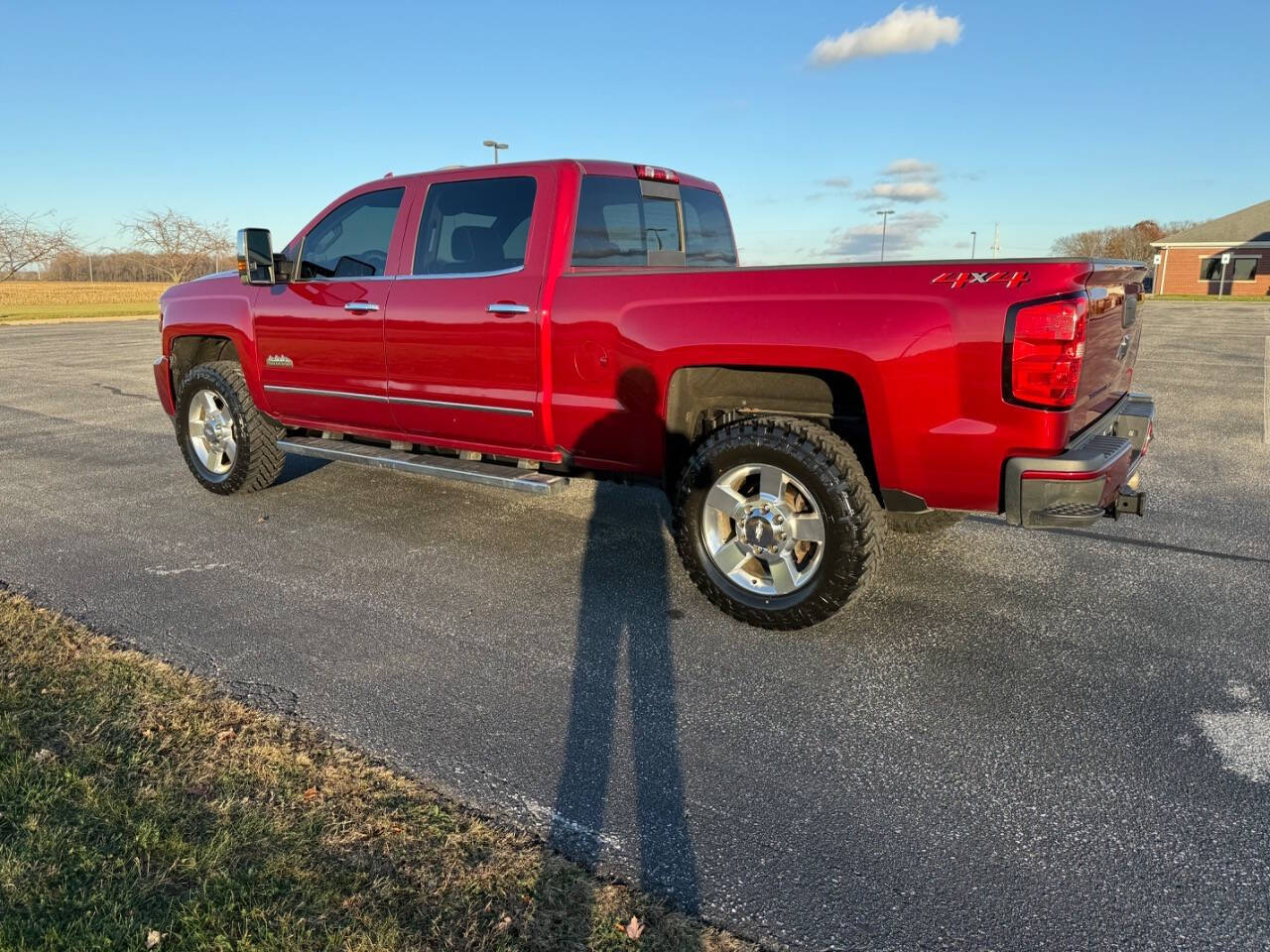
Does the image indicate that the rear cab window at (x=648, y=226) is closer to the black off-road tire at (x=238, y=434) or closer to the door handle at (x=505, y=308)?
the door handle at (x=505, y=308)

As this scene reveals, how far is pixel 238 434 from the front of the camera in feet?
20.5

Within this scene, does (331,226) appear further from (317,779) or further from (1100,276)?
(1100,276)

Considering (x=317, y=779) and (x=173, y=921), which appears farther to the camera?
(x=317, y=779)

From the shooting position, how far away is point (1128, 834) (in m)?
2.61

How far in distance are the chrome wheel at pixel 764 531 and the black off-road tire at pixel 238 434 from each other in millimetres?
3603

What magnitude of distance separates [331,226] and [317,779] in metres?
4.03

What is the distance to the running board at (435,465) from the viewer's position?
4.71 metres

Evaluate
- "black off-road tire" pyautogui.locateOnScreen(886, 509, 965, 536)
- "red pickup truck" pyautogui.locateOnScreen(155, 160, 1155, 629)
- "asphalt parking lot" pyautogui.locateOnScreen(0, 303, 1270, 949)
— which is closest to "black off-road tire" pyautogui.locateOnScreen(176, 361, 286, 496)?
"red pickup truck" pyautogui.locateOnScreen(155, 160, 1155, 629)

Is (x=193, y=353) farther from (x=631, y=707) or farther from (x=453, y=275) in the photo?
(x=631, y=707)

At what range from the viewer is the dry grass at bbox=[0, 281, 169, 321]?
122 feet

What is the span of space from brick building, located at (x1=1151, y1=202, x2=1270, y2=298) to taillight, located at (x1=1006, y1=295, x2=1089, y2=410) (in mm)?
53145

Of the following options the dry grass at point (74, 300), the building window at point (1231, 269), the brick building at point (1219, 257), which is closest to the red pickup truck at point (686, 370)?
the dry grass at point (74, 300)

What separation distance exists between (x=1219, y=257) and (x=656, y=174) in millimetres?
53314

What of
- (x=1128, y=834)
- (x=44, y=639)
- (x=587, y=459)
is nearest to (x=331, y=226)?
(x=587, y=459)
